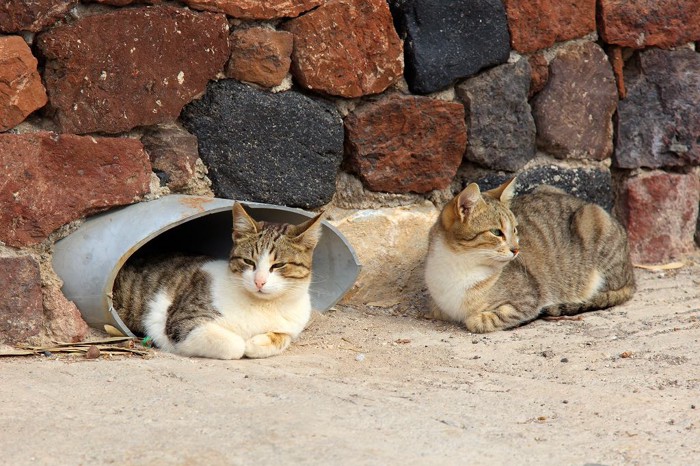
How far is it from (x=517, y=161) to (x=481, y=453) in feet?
9.60

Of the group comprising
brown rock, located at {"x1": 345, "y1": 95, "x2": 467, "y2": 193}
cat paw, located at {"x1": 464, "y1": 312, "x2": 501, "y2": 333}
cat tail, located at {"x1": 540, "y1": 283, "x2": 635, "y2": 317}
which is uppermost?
brown rock, located at {"x1": 345, "y1": 95, "x2": 467, "y2": 193}

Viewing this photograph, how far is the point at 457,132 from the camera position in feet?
17.7

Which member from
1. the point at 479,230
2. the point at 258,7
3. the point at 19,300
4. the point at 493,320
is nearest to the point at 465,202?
the point at 479,230

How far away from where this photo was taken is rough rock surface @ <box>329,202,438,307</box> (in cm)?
529

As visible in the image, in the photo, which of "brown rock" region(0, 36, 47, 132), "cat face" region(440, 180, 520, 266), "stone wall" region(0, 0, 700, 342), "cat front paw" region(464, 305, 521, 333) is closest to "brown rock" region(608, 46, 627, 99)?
"stone wall" region(0, 0, 700, 342)

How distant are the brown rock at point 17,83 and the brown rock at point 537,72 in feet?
9.63

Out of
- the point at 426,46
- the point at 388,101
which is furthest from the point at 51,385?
the point at 426,46

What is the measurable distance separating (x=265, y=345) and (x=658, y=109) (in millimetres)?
3262

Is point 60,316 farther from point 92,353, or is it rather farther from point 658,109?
point 658,109

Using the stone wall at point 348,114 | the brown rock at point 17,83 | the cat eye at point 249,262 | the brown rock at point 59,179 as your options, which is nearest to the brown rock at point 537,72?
the stone wall at point 348,114

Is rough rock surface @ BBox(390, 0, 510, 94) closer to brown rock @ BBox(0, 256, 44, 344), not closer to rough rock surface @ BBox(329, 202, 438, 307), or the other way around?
rough rock surface @ BBox(329, 202, 438, 307)

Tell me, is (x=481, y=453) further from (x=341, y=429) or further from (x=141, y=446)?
(x=141, y=446)

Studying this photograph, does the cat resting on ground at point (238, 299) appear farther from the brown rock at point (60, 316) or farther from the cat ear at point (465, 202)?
the cat ear at point (465, 202)

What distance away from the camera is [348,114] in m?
5.14
